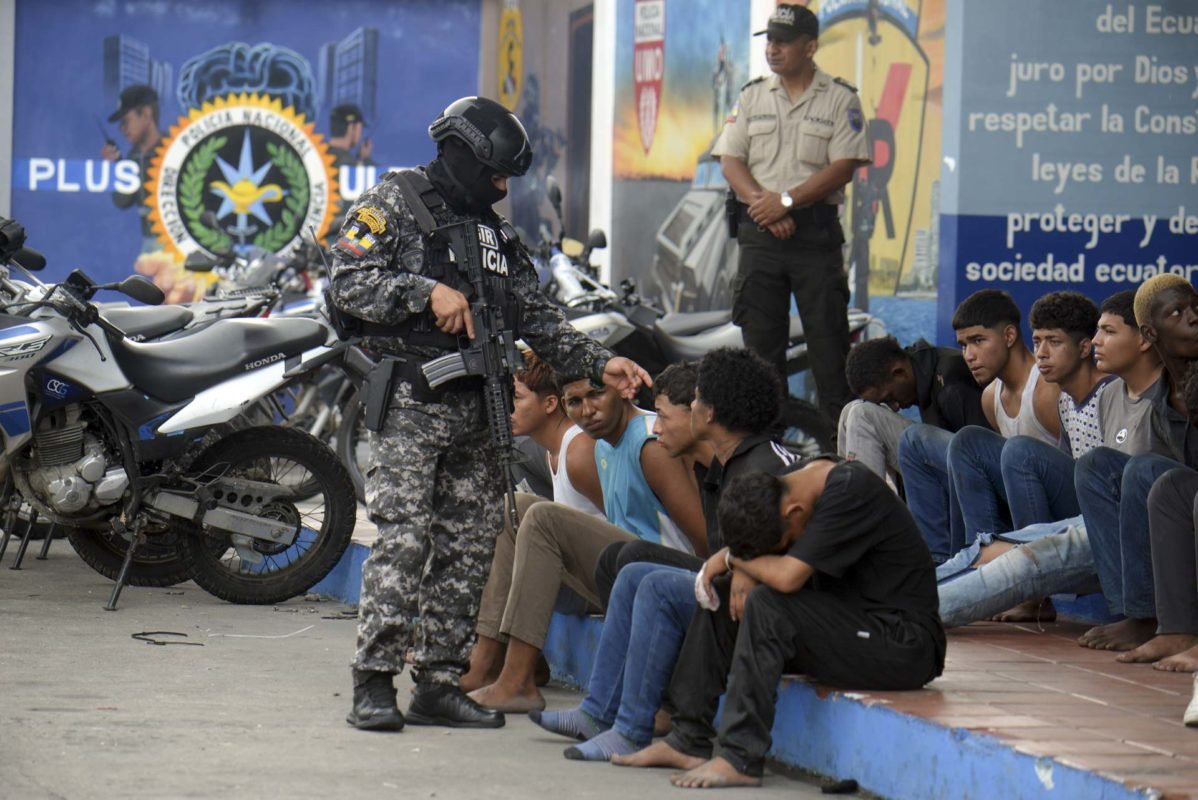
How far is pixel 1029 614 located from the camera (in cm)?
694

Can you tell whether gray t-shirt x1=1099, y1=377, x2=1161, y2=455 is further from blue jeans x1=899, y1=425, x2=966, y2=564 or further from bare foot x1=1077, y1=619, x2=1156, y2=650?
blue jeans x1=899, y1=425, x2=966, y2=564

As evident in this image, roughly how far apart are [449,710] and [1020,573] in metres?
1.80

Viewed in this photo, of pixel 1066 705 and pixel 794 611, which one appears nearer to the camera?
pixel 794 611

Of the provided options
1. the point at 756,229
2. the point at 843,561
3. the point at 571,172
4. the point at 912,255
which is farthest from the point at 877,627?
the point at 571,172

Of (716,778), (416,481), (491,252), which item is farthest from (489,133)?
(716,778)

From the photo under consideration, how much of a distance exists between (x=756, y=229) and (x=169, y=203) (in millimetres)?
10175

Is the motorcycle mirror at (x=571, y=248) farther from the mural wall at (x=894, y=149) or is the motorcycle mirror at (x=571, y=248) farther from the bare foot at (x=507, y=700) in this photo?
the bare foot at (x=507, y=700)

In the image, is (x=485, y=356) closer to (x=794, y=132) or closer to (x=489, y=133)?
(x=489, y=133)

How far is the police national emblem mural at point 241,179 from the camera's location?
17812 millimetres

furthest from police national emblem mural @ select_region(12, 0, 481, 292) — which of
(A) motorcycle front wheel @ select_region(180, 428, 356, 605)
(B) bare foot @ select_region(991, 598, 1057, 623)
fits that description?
(B) bare foot @ select_region(991, 598, 1057, 623)

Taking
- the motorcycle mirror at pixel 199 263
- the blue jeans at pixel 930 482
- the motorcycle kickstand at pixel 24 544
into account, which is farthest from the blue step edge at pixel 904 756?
the motorcycle mirror at pixel 199 263

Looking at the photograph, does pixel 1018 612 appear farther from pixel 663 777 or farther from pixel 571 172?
pixel 571 172

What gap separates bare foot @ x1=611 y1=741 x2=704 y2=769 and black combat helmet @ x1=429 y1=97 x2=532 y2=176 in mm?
1727

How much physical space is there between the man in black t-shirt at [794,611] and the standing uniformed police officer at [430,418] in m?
0.89
